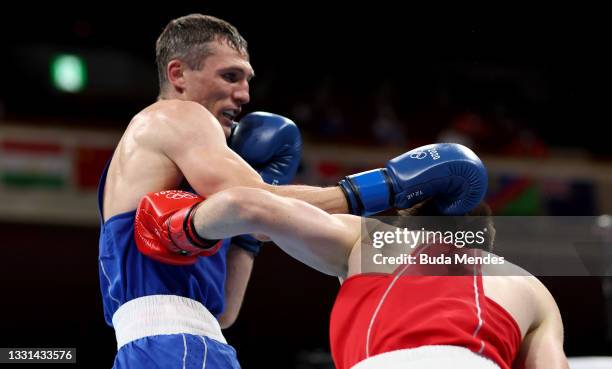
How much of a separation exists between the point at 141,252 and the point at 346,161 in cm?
592

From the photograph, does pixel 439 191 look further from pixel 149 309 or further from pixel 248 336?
pixel 248 336

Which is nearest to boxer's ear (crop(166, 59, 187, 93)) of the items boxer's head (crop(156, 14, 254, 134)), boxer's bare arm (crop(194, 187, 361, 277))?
boxer's head (crop(156, 14, 254, 134))

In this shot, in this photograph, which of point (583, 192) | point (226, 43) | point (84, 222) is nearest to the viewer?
point (226, 43)

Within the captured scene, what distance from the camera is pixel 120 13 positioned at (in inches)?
413

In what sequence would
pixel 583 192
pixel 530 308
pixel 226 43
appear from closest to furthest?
1. pixel 530 308
2. pixel 226 43
3. pixel 583 192

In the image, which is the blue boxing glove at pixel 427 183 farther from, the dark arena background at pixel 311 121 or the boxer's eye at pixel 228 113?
the dark arena background at pixel 311 121

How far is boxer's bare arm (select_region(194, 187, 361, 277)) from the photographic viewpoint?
6.26 ft

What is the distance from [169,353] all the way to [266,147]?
2.94ft

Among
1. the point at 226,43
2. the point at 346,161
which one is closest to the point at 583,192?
the point at 346,161

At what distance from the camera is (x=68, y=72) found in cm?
978

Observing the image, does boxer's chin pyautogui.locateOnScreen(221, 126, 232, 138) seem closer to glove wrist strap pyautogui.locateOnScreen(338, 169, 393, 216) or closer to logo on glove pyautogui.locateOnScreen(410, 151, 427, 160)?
glove wrist strap pyautogui.locateOnScreen(338, 169, 393, 216)

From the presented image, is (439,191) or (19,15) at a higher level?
(439,191)

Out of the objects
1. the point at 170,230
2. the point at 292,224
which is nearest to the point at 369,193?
the point at 292,224

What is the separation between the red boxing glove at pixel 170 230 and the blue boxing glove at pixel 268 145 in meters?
0.62
